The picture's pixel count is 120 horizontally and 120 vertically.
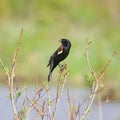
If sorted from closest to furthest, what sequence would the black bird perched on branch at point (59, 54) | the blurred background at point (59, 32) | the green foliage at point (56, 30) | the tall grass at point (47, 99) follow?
the tall grass at point (47, 99)
the black bird perched on branch at point (59, 54)
the blurred background at point (59, 32)
the green foliage at point (56, 30)

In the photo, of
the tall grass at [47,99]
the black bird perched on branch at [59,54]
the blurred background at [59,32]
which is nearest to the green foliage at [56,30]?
the blurred background at [59,32]

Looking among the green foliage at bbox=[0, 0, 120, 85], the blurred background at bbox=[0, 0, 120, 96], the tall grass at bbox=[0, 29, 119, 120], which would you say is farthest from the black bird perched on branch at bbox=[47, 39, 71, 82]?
the green foliage at bbox=[0, 0, 120, 85]

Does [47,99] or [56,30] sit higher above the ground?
[47,99]

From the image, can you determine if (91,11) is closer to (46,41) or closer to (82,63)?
(46,41)

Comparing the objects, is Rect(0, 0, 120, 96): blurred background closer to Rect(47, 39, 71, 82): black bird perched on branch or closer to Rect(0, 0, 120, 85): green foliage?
Rect(0, 0, 120, 85): green foliage

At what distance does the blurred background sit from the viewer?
732 inches

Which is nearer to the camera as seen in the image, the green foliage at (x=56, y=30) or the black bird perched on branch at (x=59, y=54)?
the black bird perched on branch at (x=59, y=54)

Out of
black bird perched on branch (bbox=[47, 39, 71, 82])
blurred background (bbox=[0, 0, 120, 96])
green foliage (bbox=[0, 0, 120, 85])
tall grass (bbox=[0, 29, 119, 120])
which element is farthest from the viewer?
green foliage (bbox=[0, 0, 120, 85])

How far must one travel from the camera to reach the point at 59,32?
2436 cm

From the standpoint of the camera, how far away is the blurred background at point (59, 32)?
18594 millimetres

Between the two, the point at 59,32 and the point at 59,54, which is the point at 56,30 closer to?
the point at 59,32

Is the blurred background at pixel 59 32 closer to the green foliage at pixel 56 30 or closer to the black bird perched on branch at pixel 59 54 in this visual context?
the green foliage at pixel 56 30

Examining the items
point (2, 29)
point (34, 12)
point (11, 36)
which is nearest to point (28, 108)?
point (11, 36)


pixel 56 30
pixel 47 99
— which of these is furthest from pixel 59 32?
pixel 47 99
